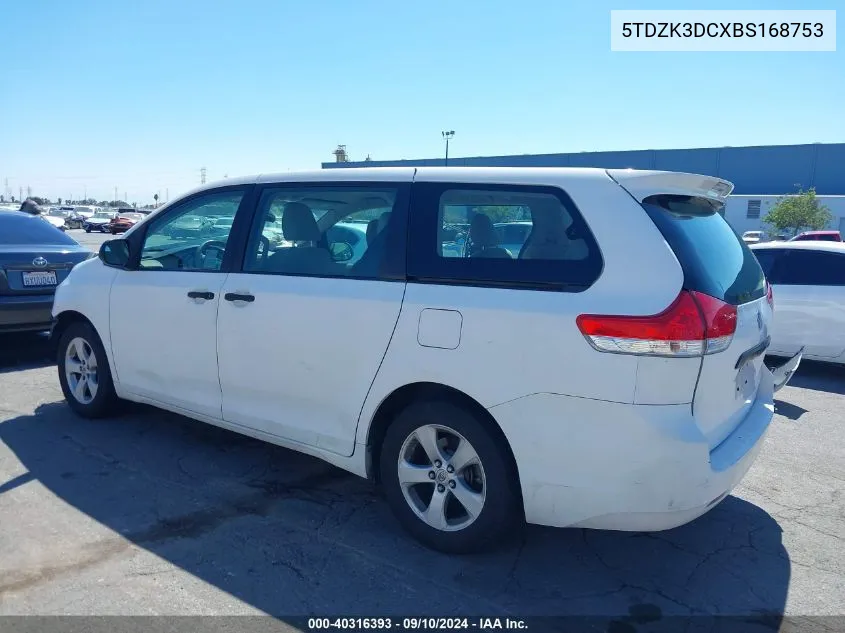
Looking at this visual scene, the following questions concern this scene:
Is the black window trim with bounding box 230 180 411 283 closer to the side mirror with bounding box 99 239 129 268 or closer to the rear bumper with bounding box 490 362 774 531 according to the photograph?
the rear bumper with bounding box 490 362 774 531

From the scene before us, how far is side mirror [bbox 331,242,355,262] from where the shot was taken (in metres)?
3.61

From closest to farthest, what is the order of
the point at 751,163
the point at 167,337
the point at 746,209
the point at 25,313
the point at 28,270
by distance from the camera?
the point at 167,337 < the point at 25,313 < the point at 28,270 < the point at 746,209 < the point at 751,163

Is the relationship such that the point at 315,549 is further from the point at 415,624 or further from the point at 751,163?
the point at 751,163

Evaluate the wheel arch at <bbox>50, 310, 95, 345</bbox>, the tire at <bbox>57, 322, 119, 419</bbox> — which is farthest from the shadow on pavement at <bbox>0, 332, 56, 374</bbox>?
the tire at <bbox>57, 322, 119, 419</bbox>

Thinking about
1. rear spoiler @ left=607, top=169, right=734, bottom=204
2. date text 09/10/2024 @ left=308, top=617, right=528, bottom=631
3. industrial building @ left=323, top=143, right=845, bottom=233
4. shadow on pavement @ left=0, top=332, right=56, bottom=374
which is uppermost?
industrial building @ left=323, top=143, right=845, bottom=233

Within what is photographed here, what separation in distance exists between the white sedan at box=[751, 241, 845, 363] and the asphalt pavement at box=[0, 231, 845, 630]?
2.91m

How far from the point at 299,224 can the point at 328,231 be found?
21 centimetres

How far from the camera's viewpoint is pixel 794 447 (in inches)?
193

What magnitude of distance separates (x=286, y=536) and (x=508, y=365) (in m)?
1.49

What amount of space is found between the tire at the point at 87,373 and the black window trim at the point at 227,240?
2.41 ft

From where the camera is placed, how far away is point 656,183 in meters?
2.98

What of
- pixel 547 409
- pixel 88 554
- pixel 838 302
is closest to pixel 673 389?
pixel 547 409

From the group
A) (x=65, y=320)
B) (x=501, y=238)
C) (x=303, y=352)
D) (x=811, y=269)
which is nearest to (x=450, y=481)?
(x=303, y=352)

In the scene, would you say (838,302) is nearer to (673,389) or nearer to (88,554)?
(673,389)
